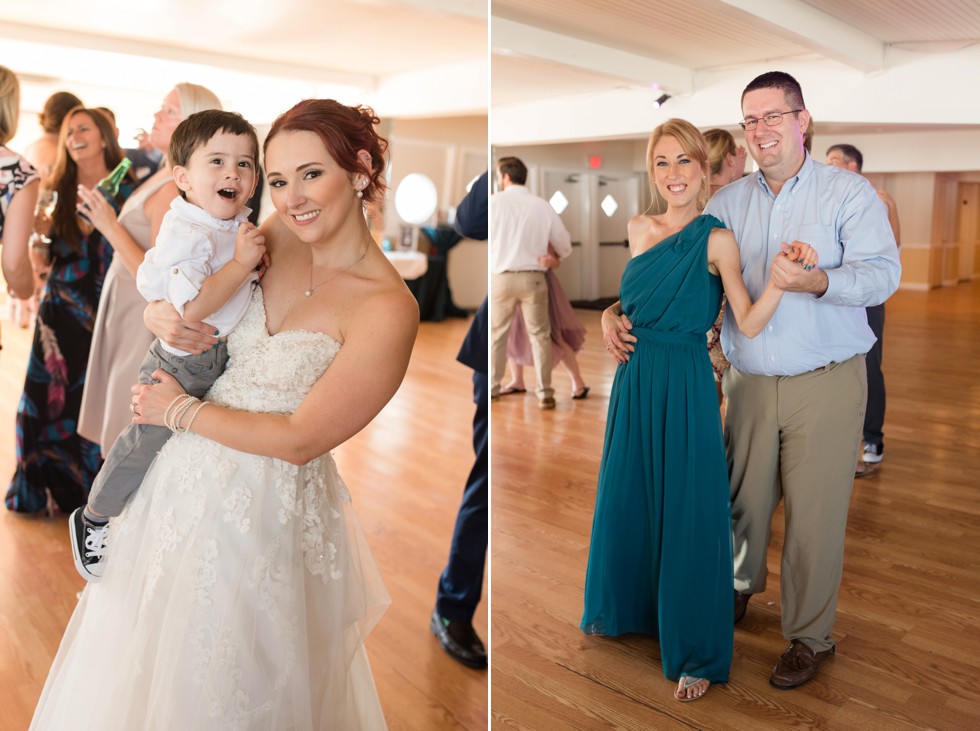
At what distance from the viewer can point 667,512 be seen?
6.82ft

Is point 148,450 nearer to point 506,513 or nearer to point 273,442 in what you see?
point 273,442

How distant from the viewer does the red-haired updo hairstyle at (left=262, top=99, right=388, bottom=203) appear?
140 cm

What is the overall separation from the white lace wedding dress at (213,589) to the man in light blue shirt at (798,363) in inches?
38.3

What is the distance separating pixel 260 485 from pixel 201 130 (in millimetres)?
642

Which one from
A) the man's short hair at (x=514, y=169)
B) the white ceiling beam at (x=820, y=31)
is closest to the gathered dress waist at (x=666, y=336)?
the man's short hair at (x=514, y=169)

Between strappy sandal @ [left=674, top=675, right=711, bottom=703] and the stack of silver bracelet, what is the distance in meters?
1.40

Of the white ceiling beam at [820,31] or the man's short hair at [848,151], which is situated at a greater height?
the white ceiling beam at [820,31]

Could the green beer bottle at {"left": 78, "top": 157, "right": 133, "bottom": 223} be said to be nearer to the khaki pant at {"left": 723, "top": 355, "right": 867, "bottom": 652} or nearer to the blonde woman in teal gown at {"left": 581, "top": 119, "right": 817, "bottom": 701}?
the blonde woman in teal gown at {"left": 581, "top": 119, "right": 817, "bottom": 701}

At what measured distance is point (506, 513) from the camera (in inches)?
85.7

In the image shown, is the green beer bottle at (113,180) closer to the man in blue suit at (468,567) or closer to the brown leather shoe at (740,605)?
the man in blue suit at (468,567)

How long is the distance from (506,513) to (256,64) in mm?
1232

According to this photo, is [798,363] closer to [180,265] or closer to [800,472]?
[800,472]

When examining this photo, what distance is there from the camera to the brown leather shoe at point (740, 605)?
2.17m

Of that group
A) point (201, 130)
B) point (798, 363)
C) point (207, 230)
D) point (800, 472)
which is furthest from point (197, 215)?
point (800, 472)
